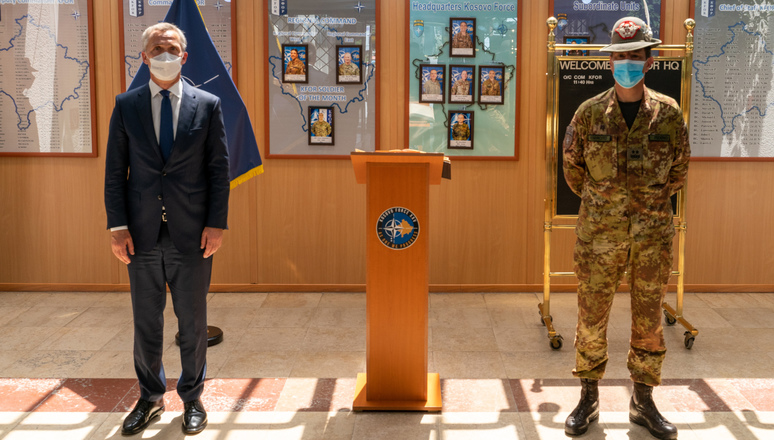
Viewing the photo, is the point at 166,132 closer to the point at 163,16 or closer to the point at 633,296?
the point at 633,296

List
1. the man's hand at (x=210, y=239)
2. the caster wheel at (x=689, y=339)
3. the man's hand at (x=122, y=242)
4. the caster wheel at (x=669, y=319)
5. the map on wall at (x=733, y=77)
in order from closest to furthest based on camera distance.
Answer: the man's hand at (x=122, y=242) < the man's hand at (x=210, y=239) < the caster wheel at (x=689, y=339) < the caster wheel at (x=669, y=319) < the map on wall at (x=733, y=77)

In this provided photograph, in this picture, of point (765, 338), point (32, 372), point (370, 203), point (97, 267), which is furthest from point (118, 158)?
point (765, 338)

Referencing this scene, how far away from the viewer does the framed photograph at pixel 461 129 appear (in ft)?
16.4

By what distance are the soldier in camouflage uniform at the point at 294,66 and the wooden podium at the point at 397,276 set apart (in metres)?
2.23

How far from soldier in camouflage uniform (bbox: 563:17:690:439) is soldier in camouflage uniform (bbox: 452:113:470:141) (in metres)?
2.20

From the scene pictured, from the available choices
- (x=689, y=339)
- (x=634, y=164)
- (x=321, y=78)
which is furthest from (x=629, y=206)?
(x=321, y=78)

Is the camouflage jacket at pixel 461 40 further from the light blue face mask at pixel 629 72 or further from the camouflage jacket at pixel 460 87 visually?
the light blue face mask at pixel 629 72

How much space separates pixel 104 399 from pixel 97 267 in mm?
2309

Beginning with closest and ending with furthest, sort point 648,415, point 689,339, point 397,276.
Result: point 648,415
point 397,276
point 689,339

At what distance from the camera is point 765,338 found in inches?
159

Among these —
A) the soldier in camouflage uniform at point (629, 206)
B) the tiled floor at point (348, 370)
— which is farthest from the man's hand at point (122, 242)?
the soldier in camouflage uniform at point (629, 206)

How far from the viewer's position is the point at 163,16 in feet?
16.2

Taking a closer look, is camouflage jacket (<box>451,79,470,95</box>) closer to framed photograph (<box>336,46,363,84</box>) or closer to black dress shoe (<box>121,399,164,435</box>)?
framed photograph (<box>336,46,363,84</box>)

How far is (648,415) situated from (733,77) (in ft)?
10.6
